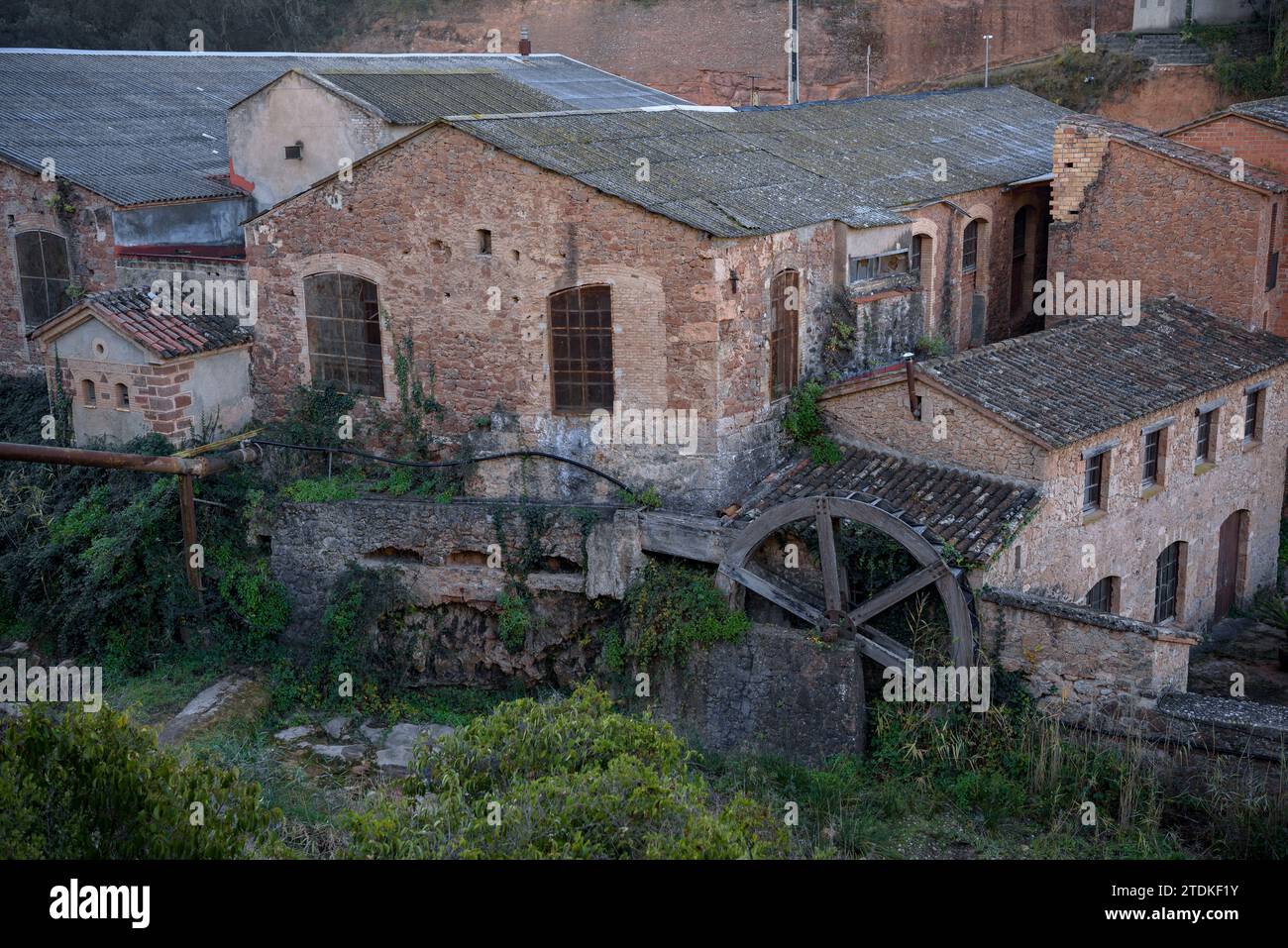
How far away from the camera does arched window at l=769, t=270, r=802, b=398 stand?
1641 cm

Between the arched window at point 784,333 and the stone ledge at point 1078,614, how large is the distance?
3.91 meters

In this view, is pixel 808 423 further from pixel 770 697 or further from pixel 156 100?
pixel 156 100

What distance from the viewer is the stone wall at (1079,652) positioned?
13.5 meters

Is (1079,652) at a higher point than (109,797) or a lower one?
lower

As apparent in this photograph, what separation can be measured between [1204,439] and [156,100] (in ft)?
62.3

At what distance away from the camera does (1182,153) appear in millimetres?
19172

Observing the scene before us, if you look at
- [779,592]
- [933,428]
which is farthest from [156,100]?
[933,428]

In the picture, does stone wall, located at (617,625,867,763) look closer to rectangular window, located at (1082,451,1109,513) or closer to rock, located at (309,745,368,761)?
rock, located at (309,745,368,761)

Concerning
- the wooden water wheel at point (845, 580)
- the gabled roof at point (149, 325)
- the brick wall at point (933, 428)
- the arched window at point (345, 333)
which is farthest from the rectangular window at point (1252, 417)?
the gabled roof at point (149, 325)

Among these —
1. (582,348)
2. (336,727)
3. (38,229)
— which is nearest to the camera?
(336,727)

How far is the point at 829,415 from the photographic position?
1652cm

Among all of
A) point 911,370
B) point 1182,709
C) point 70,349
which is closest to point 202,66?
point 70,349

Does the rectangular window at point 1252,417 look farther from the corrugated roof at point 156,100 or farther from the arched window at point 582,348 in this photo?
the corrugated roof at point 156,100
